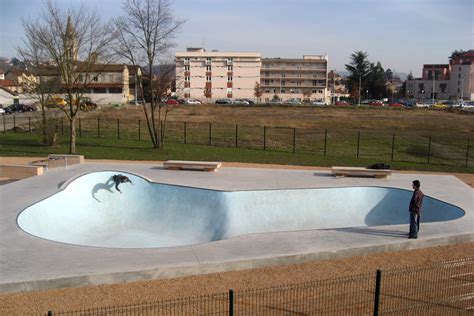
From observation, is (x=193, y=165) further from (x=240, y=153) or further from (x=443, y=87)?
(x=443, y=87)

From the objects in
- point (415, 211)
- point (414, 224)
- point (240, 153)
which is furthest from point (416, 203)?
point (240, 153)

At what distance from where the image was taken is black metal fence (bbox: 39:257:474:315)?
7.61m

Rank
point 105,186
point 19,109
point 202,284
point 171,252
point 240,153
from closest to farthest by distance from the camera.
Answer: point 202,284, point 171,252, point 105,186, point 240,153, point 19,109

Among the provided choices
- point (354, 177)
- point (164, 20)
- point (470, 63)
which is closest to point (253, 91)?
point (470, 63)

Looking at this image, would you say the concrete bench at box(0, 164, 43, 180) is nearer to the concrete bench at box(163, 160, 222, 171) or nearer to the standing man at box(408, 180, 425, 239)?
the concrete bench at box(163, 160, 222, 171)

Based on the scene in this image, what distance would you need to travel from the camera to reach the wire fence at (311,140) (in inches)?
1048

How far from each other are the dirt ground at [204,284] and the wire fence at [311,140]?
50.7 ft

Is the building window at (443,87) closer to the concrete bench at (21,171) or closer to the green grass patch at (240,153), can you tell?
the green grass patch at (240,153)

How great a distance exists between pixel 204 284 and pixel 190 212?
19.3ft

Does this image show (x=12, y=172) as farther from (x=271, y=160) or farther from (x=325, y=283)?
(x=325, y=283)

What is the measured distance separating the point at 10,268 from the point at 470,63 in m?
132

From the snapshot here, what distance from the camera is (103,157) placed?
23.5 metres

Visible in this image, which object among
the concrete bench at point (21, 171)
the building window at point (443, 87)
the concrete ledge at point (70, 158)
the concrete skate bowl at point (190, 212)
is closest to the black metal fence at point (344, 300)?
the concrete skate bowl at point (190, 212)

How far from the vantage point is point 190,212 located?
47.4 ft
